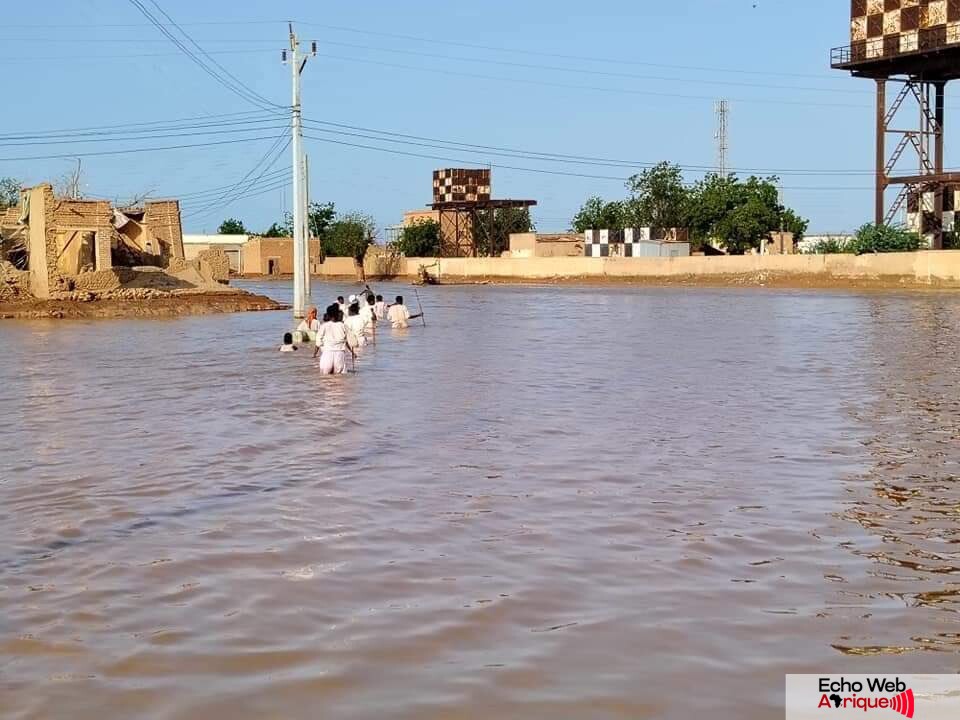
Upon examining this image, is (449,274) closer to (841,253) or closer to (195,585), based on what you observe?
(841,253)

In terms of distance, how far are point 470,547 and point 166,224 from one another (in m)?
43.3

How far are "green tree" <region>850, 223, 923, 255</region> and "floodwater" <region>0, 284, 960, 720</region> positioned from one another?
4169 centimetres

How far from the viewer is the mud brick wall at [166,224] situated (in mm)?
47656

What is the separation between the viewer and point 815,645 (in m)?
5.55

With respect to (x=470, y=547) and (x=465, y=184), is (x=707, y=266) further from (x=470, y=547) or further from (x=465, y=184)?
(x=470, y=547)

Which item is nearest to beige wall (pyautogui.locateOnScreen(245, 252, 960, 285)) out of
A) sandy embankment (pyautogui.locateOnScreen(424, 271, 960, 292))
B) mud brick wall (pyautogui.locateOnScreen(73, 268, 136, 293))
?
sandy embankment (pyautogui.locateOnScreen(424, 271, 960, 292))

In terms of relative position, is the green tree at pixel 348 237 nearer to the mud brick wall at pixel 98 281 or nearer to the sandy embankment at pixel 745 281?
the sandy embankment at pixel 745 281

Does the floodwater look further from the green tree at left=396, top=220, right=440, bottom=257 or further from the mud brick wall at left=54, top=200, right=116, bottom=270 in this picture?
the green tree at left=396, top=220, right=440, bottom=257

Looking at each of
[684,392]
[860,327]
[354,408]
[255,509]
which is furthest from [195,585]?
[860,327]

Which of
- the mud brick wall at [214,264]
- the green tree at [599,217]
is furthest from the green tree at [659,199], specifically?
the mud brick wall at [214,264]

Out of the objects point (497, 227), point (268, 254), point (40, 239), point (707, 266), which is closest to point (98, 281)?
point (40, 239)

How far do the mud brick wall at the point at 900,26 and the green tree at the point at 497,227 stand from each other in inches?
1428

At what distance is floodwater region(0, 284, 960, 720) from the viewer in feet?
17.1

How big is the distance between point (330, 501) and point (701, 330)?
77.4ft
